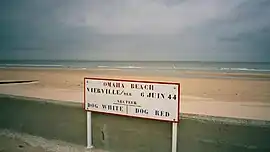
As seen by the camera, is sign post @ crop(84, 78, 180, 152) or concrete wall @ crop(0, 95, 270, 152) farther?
sign post @ crop(84, 78, 180, 152)

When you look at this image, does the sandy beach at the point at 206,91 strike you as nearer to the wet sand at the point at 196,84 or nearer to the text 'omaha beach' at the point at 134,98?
the wet sand at the point at 196,84

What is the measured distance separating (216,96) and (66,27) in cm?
174

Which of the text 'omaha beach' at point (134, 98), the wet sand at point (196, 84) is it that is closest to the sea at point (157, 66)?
the wet sand at point (196, 84)

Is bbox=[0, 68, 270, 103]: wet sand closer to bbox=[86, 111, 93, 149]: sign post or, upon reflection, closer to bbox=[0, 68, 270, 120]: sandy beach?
bbox=[0, 68, 270, 120]: sandy beach

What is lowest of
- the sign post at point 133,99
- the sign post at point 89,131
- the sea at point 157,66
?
the sign post at point 89,131

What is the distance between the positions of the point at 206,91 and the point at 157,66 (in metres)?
0.52

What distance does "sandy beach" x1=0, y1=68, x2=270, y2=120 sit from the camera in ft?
8.37

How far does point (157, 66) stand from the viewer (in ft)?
9.62

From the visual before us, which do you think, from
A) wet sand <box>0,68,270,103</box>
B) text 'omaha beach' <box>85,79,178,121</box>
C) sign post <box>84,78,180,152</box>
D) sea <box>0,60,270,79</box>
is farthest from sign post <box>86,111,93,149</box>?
sea <box>0,60,270,79</box>

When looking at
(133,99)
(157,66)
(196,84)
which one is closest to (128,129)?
(133,99)

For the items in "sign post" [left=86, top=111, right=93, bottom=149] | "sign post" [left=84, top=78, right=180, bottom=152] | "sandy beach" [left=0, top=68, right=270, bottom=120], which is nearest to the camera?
"sandy beach" [left=0, top=68, right=270, bottom=120]

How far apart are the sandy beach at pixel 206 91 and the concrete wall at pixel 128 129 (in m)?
0.09

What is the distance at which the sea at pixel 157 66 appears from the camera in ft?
8.52

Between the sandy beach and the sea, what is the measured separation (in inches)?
2.1
